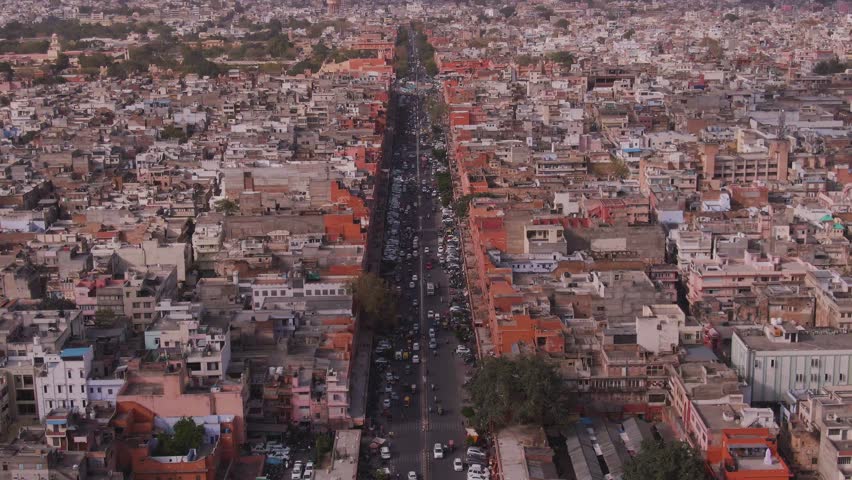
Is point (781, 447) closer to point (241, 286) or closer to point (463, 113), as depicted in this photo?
point (241, 286)

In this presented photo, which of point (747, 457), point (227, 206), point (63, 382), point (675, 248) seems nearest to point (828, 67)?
point (675, 248)

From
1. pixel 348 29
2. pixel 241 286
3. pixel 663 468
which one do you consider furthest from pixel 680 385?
pixel 348 29

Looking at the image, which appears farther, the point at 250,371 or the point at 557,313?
the point at 557,313

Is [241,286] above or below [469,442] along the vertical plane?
above

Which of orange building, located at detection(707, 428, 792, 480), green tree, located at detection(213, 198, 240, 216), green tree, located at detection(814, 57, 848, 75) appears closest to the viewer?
orange building, located at detection(707, 428, 792, 480)

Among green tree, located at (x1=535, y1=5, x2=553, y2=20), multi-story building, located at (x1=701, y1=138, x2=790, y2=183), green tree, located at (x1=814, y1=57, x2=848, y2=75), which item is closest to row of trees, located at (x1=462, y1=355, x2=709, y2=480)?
multi-story building, located at (x1=701, y1=138, x2=790, y2=183)

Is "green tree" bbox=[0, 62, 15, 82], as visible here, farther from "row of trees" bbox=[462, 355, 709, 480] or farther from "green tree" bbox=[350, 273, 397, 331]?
"row of trees" bbox=[462, 355, 709, 480]
